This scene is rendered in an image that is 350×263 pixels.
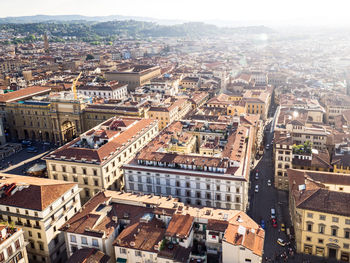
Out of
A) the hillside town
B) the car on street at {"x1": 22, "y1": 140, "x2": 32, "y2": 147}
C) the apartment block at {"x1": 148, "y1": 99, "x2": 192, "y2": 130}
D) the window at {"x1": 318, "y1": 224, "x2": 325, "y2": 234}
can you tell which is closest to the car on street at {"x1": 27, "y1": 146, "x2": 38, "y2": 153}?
the hillside town

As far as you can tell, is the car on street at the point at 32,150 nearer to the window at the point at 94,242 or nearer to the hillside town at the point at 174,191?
the hillside town at the point at 174,191

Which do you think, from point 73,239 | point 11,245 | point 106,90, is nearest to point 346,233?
point 73,239

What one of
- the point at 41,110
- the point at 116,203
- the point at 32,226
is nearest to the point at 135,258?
the point at 116,203

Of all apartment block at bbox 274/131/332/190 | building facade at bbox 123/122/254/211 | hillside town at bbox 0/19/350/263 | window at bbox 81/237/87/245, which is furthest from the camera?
apartment block at bbox 274/131/332/190

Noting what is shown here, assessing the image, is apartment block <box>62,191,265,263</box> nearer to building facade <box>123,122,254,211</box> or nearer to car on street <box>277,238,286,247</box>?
building facade <box>123,122,254,211</box>

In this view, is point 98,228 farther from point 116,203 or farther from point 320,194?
point 320,194
